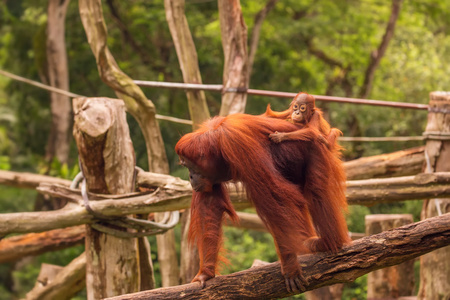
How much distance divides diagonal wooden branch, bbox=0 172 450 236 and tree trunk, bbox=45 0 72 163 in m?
6.06

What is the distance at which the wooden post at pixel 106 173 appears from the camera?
11.4 feet

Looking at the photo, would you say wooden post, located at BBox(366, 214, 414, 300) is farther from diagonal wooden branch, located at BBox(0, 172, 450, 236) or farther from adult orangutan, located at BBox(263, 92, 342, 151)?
adult orangutan, located at BBox(263, 92, 342, 151)

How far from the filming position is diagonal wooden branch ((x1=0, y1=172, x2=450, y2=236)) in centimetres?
344

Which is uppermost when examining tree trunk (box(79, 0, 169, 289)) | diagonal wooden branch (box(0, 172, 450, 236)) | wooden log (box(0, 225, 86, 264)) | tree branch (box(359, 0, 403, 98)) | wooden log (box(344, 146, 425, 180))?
tree branch (box(359, 0, 403, 98))

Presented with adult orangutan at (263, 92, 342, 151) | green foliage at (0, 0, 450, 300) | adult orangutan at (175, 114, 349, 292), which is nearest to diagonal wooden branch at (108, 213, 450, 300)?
adult orangutan at (175, 114, 349, 292)

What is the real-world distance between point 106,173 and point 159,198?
431 millimetres

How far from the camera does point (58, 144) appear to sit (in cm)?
952

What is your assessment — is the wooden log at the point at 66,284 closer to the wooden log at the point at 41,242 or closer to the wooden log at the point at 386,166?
the wooden log at the point at 41,242

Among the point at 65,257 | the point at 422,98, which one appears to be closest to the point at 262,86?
the point at 422,98

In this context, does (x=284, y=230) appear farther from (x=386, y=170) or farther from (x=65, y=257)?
(x=65, y=257)

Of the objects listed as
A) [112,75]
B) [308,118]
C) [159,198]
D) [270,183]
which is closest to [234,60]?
[112,75]

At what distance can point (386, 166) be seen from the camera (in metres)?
4.62

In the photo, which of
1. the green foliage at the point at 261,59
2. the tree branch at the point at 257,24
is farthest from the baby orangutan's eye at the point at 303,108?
the tree branch at the point at 257,24

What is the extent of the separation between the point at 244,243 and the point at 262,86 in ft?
11.4
